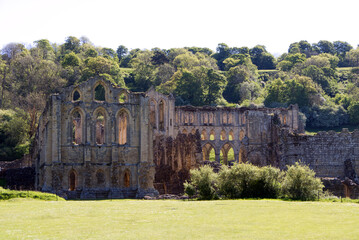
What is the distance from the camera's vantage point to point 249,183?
184 feet

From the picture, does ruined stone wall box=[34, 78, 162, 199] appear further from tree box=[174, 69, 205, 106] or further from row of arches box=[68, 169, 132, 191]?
tree box=[174, 69, 205, 106]

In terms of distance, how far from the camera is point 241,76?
146625mm

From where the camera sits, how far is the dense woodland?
107312 mm

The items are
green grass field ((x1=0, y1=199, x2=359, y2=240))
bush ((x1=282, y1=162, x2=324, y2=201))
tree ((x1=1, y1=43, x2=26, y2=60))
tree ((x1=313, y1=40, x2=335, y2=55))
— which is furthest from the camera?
tree ((x1=313, y1=40, x2=335, y2=55))

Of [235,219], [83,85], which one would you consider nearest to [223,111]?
[83,85]

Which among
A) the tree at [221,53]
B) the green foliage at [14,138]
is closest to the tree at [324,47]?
the tree at [221,53]

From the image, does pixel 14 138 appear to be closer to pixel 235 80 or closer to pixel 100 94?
pixel 100 94

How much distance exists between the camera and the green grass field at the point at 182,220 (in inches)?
1390

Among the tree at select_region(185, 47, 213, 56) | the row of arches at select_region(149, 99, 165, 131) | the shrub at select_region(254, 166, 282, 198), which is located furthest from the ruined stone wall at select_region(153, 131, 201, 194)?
the tree at select_region(185, 47, 213, 56)

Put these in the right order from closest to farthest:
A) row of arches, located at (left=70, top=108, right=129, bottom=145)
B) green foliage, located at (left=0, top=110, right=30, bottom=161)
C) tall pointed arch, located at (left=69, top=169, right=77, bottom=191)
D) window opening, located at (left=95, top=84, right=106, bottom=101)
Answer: row of arches, located at (left=70, top=108, right=129, bottom=145) < tall pointed arch, located at (left=69, top=169, right=77, bottom=191) < green foliage, located at (left=0, top=110, right=30, bottom=161) < window opening, located at (left=95, top=84, right=106, bottom=101)

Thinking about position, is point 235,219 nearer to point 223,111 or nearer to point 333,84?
point 223,111

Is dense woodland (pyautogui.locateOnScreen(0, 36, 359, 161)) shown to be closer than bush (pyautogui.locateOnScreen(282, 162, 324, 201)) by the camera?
No

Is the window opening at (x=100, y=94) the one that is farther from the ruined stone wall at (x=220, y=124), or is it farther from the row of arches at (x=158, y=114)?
the row of arches at (x=158, y=114)

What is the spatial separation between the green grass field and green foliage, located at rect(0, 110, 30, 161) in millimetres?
44725
